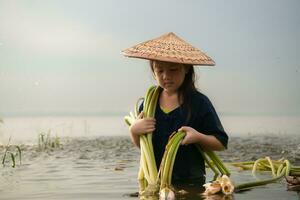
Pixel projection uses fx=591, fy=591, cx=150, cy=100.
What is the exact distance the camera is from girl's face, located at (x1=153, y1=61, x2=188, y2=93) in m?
4.24

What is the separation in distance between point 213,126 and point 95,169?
242cm

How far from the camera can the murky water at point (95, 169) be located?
4.43m

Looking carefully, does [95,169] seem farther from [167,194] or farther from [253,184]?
[167,194]

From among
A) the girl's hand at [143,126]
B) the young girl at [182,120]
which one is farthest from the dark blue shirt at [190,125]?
the girl's hand at [143,126]

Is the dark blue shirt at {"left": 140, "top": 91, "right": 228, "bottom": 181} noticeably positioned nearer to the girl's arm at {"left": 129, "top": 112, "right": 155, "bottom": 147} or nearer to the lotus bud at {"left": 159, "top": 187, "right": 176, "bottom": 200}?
the girl's arm at {"left": 129, "top": 112, "right": 155, "bottom": 147}

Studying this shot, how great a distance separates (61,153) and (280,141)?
366 centimetres

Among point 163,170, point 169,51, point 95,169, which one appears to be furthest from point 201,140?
point 95,169

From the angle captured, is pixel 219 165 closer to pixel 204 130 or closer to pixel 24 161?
pixel 204 130

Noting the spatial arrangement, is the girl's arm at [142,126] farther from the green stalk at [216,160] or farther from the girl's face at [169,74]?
the green stalk at [216,160]

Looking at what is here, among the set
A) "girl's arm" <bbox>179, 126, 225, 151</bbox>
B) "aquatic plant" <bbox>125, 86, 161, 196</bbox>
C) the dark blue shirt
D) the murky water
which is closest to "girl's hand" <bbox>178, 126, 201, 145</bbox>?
"girl's arm" <bbox>179, 126, 225, 151</bbox>

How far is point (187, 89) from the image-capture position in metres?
4.42

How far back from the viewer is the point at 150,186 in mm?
4203

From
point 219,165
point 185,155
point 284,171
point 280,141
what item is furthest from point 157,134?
point 280,141

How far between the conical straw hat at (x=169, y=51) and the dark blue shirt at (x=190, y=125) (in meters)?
0.32
